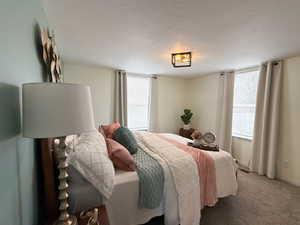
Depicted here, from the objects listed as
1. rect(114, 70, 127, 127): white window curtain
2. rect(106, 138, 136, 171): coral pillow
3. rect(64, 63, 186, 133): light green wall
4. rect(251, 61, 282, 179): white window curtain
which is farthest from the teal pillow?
rect(251, 61, 282, 179): white window curtain

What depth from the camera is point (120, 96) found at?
412 centimetres

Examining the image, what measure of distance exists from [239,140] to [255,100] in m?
1.08

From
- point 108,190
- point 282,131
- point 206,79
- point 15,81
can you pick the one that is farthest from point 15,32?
point 206,79

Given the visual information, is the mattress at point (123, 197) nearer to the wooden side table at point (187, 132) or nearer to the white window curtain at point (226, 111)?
the white window curtain at point (226, 111)

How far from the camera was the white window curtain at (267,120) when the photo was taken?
9.50 feet

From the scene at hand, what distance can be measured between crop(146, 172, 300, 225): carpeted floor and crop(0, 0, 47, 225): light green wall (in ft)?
4.85

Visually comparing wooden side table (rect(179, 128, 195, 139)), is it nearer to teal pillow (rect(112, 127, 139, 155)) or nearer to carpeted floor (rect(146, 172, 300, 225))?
carpeted floor (rect(146, 172, 300, 225))

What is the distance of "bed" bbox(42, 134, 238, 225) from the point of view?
1.23 metres

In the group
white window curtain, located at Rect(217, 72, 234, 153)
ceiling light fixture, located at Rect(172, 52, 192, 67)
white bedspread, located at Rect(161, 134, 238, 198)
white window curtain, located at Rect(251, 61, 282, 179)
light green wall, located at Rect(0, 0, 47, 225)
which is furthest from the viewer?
white window curtain, located at Rect(217, 72, 234, 153)

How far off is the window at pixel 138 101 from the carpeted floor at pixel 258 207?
9.93ft

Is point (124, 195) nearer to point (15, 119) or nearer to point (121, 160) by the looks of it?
point (121, 160)

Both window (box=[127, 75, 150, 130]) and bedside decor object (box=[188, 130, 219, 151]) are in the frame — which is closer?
bedside decor object (box=[188, 130, 219, 151])

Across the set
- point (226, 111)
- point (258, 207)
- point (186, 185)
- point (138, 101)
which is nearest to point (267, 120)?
point (226, 111)

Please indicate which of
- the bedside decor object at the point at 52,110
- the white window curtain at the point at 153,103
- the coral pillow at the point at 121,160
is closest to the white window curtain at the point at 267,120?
the white window curtain at the point at 153,103
